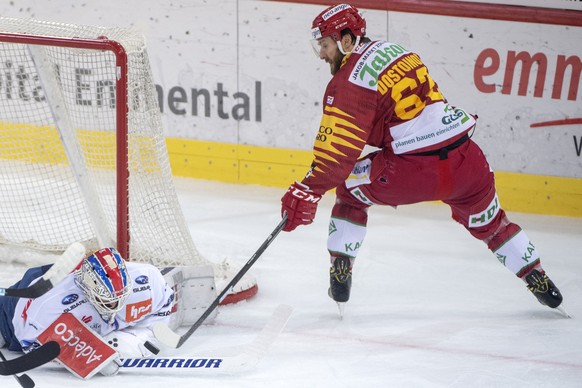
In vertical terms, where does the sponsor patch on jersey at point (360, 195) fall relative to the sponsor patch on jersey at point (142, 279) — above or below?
above

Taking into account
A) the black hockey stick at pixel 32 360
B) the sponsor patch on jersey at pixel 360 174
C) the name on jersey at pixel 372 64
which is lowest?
the black hockey stick at pixel 32 360

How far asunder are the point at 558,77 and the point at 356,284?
1573 mm

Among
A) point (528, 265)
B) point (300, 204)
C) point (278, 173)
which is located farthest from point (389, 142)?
point (278, 173)

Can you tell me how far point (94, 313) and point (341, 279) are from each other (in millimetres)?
1025

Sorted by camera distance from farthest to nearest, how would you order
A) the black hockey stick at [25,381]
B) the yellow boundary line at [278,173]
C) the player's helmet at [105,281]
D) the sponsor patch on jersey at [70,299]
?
1. the yellow boundary line at [278,173]
2. the sponsor patch on jersey at [70,299]
3. the player's helmet at [105,281]
4. the black hockey stick at [25,381]

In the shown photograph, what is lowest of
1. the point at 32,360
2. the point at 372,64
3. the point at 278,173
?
the point at 278,173

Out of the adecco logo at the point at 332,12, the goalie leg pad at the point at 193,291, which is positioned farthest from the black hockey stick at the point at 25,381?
the adecco logo at the point at 332,12

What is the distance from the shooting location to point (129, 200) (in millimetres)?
4375

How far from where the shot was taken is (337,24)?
3.96 metres

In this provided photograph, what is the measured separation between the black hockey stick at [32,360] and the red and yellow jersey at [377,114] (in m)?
1.08

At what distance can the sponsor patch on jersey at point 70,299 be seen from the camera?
3.72 meters

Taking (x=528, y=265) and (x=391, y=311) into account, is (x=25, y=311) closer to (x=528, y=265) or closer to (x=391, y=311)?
(x=391, y=311)

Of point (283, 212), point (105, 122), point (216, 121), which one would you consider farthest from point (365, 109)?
point (216, 121)

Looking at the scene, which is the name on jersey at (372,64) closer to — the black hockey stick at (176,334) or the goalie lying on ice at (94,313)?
the black hockey stick at (176,334)
